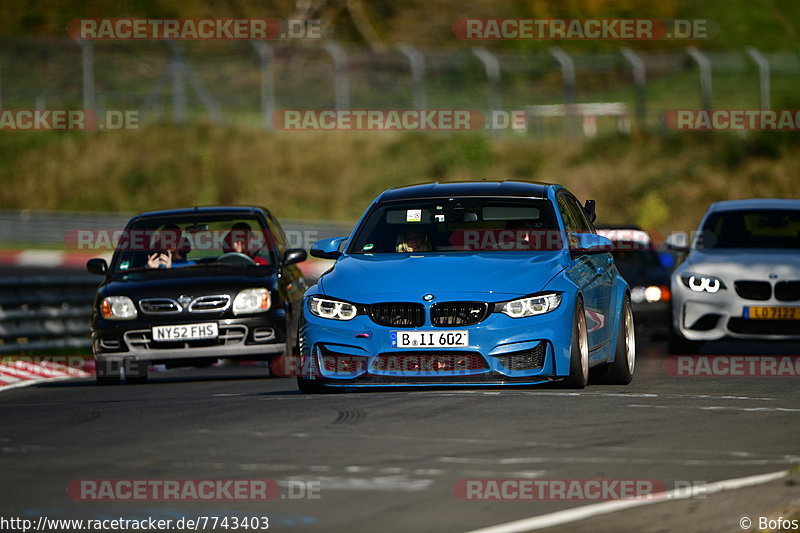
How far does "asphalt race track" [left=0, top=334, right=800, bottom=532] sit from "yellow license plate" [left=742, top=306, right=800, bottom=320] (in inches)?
138

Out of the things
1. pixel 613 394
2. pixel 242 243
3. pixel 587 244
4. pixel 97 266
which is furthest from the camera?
pixel 242 243

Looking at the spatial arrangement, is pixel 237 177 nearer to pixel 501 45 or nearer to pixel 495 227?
pixel 501 45

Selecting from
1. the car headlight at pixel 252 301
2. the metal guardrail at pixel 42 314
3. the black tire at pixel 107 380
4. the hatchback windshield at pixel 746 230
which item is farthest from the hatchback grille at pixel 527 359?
the metal guardrail at pixel 42 314

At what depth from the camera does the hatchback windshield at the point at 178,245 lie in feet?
51.7

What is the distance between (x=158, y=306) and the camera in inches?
583

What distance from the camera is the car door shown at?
11492 mm

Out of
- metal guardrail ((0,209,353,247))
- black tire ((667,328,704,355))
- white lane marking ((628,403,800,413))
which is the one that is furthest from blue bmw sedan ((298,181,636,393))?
metal guardrail ((0,209,353,247))

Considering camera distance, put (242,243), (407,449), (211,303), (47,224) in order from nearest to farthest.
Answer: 1. (407,449)
2. (211,303)
3. (242,243)
4. (47,224)

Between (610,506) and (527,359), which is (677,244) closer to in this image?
(527,359)

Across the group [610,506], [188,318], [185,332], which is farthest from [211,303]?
[610,506]

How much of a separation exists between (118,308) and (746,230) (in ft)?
21.5

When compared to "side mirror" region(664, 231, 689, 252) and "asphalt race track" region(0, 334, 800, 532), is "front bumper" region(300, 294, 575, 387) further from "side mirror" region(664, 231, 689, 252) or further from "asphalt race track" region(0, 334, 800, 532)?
"side mirror" region(664, 231, 689, 252)

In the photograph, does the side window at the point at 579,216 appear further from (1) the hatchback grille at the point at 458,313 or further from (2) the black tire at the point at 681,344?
(2) the black tire at the point at 681,344

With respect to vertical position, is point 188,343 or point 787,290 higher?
point 787,290
